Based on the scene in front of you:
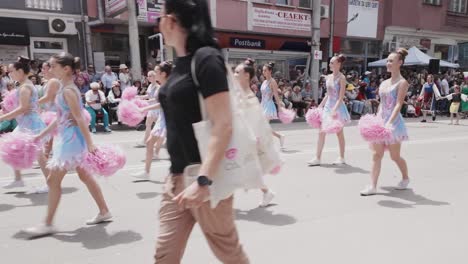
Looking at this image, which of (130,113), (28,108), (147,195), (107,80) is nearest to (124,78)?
(107,80)

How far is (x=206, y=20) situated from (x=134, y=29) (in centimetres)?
1345

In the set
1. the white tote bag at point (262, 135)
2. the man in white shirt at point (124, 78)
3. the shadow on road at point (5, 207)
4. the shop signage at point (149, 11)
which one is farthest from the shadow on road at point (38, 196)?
the shop signage at point (149, 11)

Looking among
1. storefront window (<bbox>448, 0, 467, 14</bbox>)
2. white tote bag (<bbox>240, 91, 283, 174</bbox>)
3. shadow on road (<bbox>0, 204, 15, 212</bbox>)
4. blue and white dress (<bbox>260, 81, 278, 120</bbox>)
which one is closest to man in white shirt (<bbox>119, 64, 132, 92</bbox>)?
blue and white dress (<bbox>260, 81, 278, 120</bbox>)

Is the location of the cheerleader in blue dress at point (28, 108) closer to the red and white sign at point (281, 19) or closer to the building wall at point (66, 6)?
the building wall at point (66, 6)

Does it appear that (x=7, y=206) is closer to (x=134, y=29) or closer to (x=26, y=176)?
(x=26, y=176)

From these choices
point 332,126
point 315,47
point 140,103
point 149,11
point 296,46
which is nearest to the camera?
point 140,103

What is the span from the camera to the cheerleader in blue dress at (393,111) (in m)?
5.28

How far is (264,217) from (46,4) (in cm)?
1392

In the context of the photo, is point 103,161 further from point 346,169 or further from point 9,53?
point 9,53

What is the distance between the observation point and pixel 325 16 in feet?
71.6

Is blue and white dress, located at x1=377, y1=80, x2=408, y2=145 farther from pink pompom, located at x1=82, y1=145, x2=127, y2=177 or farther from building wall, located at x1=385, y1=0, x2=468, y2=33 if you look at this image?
building wall, located at x1=385, y1=0, x2=468, y2=33

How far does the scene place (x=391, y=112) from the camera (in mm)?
5500

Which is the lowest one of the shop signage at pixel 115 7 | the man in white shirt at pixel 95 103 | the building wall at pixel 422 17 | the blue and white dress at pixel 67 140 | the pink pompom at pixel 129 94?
the man in white shirt at pixel 95 103

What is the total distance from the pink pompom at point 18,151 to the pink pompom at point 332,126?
444 cm
